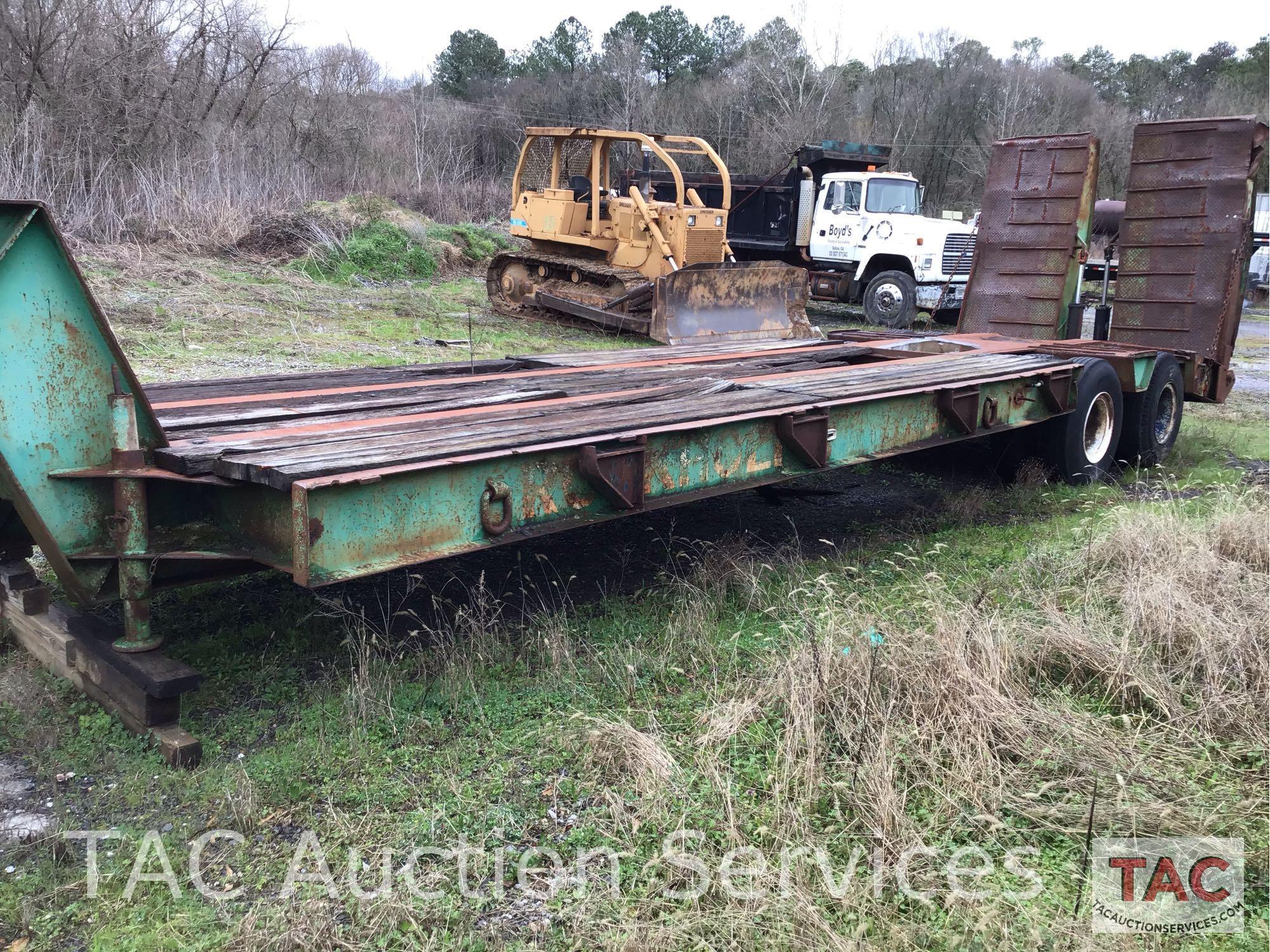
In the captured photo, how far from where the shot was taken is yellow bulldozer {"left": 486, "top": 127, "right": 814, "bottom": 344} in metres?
12.4

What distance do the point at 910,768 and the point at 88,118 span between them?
62.6 feet

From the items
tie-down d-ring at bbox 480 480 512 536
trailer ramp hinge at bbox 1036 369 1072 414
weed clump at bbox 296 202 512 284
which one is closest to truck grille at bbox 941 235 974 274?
weed clump at bbox 296 202 512 284

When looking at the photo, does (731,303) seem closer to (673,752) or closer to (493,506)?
(493,506)

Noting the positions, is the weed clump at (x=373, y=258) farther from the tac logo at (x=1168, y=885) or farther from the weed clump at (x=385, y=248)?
the tac logo at (x=1168, y=885)

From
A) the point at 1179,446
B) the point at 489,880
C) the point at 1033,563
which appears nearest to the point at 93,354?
the point at 489,880

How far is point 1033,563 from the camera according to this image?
17.1 feet

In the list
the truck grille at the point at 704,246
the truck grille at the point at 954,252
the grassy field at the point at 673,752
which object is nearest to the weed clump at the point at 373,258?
the truck grille at the point at 704,246

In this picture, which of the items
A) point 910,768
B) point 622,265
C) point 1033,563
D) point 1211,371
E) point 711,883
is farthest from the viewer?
point 622,265

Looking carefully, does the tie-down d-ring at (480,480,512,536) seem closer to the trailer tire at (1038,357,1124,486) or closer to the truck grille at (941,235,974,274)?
the trailer tire at (1038,357,1124,486)

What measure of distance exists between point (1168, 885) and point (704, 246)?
12.4 metres

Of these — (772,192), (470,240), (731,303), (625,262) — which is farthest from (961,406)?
(470,240)

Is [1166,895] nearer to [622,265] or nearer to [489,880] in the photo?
[489,880]

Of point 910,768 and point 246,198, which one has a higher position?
point 246,198

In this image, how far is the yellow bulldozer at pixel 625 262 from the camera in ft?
40.6
